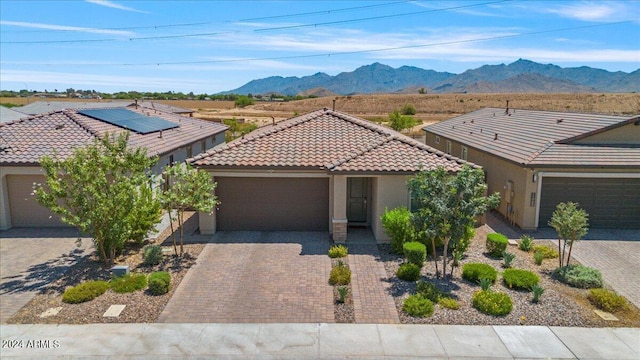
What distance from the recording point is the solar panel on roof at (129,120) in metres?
22.3

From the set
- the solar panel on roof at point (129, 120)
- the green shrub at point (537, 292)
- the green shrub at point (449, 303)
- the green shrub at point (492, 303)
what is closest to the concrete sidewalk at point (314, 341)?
the green shrub at point (492, 303)

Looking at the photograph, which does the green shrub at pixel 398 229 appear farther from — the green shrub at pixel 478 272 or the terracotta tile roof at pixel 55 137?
the terracotta tile roof at pixel 55 137

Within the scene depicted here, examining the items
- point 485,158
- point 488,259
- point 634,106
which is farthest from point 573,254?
point 634,106

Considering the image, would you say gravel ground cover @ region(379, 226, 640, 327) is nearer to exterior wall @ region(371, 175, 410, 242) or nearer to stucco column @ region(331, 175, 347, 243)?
exterior wall @ region(371, 175, 410, 242)

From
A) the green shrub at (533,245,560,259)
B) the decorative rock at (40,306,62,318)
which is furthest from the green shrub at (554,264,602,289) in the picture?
the decorative rock at (40,306,62,318)

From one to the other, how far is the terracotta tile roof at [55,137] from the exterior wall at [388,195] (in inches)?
374

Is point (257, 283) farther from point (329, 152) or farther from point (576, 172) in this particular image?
point (576, 172)

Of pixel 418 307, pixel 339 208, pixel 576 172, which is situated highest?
pixel 576 172

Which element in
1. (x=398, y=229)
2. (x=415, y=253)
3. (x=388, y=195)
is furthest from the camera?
(x=388, y=195)

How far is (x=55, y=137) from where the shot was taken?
18703mm

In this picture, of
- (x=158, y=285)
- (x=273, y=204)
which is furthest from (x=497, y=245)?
(x=158, y=285)

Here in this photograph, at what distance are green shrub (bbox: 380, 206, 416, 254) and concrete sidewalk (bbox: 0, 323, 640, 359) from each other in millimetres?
4606

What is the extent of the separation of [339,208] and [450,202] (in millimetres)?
4759

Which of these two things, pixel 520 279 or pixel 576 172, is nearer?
pixel 520 279
